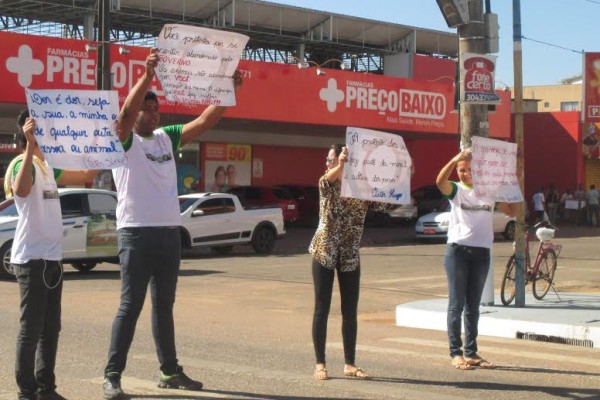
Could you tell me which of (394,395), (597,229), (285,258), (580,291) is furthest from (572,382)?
(597,229)

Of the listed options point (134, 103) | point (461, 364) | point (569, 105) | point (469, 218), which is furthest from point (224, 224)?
point (569, 105)

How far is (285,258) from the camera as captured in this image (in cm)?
2352

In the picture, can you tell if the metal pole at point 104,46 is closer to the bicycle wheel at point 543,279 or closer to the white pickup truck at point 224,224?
the white pickup truck at point 224,224

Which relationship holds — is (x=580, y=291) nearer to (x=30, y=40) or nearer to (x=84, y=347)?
(x=84, y=347)

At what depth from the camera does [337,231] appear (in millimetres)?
7613

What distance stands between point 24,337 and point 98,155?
1.30m

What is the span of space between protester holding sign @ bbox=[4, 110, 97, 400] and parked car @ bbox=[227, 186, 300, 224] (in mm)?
25492

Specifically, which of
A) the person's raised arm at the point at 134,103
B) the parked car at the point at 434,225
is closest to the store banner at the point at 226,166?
the parked car at the point at 434,225

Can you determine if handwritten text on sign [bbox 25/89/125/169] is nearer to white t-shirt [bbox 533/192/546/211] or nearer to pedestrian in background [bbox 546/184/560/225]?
white t-shirt [bbox 533/192/546/211]

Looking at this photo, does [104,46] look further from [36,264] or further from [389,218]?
[389,218]

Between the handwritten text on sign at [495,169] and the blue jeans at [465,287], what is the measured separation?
1.94ft

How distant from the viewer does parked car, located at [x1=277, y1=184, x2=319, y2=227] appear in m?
34.9

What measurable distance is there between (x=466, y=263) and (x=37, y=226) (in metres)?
3.93

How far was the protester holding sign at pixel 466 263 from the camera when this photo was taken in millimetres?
8445
